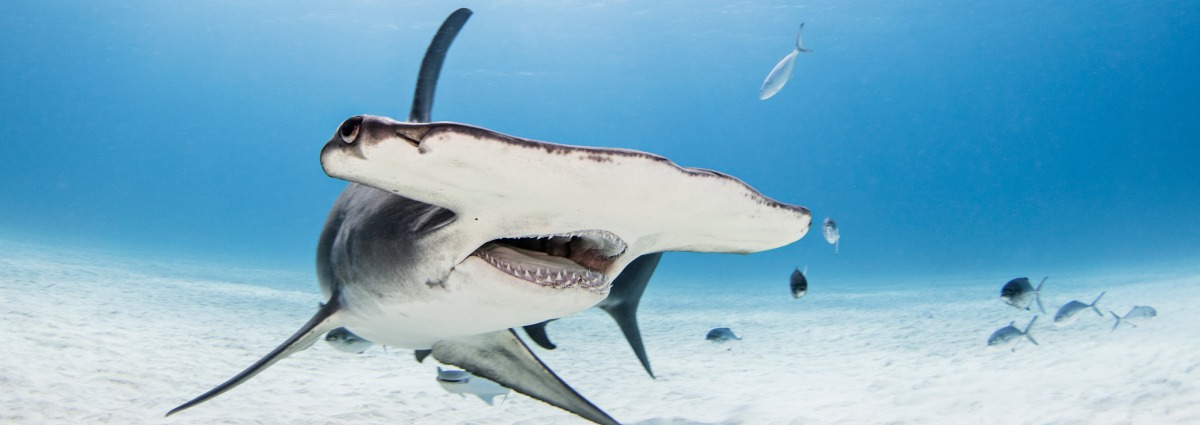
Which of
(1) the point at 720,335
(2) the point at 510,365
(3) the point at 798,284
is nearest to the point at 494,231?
(2) the point at 510,365

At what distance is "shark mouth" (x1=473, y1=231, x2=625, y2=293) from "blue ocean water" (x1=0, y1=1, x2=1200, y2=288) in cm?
3369

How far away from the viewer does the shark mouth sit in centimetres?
189

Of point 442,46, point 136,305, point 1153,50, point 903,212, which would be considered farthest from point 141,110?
point 1153,50

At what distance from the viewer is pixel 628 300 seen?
359 cm

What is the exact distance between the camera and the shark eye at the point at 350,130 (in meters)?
1.20

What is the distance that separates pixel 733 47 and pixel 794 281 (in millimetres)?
48030

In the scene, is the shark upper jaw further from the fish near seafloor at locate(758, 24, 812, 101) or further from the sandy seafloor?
the fish near seafloor at locate(758, 24, 812, 101)

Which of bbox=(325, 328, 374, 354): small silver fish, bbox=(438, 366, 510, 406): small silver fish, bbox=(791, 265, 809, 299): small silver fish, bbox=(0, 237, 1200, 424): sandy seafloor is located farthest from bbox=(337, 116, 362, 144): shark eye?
bbox=(791, 265, 809, 299): small silver fish

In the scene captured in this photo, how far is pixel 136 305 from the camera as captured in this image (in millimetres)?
9000

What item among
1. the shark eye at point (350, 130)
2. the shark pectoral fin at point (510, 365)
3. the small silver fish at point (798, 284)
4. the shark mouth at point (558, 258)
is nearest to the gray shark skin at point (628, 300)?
the shark pectoral fin at point (510, 365)

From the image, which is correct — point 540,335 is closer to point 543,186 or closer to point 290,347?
point 290,347

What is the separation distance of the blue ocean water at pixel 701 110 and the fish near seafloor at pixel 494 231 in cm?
3277

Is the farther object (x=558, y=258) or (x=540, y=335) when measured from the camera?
(x=540, y=335)

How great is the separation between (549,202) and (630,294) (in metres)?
2.25
